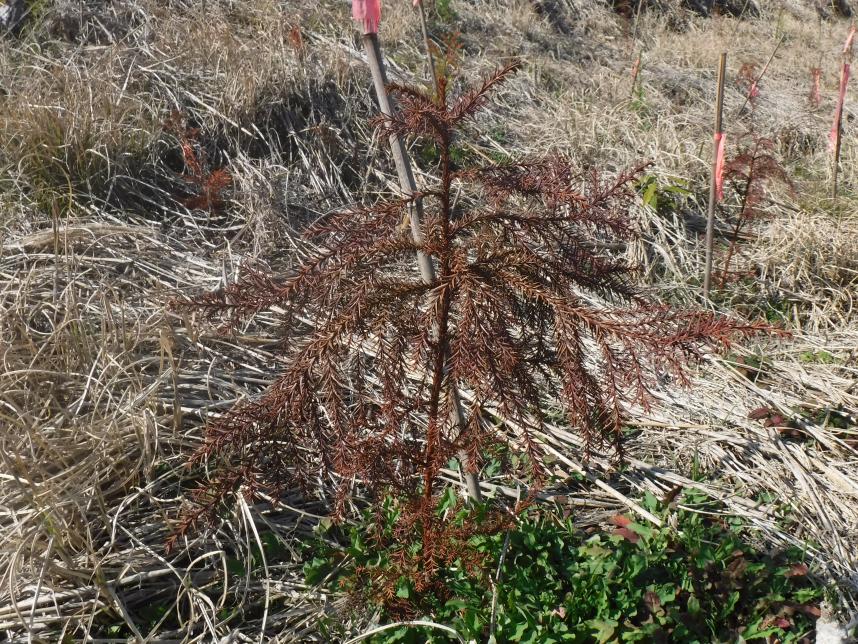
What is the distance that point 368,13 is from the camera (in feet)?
5.31

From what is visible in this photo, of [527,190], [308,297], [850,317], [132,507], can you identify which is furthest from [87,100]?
[850,317]

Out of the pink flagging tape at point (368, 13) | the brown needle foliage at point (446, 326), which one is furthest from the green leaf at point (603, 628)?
the pink flagging tape at point (368, 13)

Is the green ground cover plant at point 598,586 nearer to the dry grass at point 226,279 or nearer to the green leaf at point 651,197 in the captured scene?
the dry grass at point 226,279

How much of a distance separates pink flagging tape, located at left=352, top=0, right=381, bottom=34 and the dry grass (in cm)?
128

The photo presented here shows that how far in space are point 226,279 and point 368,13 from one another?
5.61 feet

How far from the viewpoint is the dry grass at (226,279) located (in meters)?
2.05

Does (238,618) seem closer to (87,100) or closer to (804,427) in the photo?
(804,427)

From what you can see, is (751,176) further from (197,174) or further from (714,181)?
(197,174)

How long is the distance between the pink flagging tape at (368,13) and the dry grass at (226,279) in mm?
1283

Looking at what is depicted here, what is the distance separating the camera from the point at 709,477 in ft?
8.42

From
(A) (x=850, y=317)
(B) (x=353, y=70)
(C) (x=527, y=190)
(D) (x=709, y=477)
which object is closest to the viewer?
(C) (x=527, y=190)

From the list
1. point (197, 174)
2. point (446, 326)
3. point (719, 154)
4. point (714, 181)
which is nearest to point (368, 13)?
point (446, 326)

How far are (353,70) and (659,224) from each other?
2220mm

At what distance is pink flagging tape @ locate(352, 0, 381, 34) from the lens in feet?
5.25
